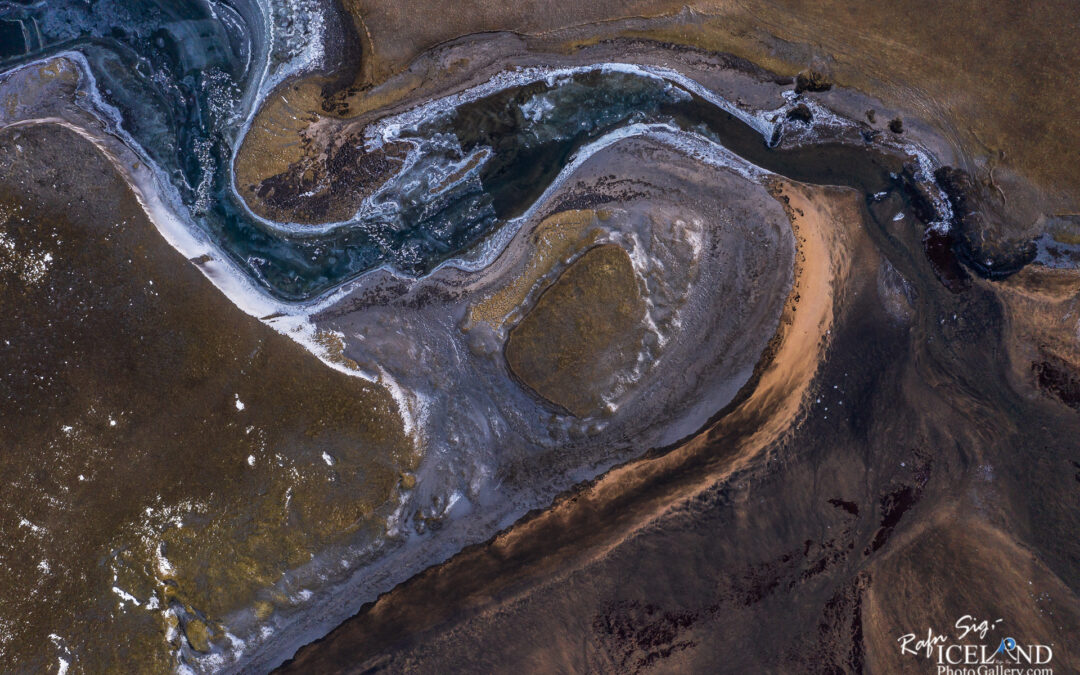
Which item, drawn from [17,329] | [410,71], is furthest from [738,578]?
[17,329]

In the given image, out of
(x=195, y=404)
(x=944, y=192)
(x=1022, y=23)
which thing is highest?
(x=1022, y=23)

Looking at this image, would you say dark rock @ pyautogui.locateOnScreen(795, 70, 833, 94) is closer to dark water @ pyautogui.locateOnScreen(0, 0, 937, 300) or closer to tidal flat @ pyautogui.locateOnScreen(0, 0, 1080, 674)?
tidal flat @ pyautogui.locateOnScreen(0, 0, 1080, 674)

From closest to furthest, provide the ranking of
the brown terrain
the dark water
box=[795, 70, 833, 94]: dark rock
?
1. the brown terrain
2. box=[795, 70, 833, 94]: dark rock
3. the dark water

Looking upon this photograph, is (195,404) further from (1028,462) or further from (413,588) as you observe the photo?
(1028,462)

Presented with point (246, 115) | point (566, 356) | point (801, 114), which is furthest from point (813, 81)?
point (246, 115)

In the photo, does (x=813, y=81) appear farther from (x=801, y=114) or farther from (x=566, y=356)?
(x=566, y=356)

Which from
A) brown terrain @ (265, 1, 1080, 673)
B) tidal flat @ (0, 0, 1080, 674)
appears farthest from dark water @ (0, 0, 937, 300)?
brown terrain @ (265, 1, 1080, 673)

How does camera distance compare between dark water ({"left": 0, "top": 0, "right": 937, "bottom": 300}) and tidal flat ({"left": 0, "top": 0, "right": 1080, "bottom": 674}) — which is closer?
tidal flat ({"left": 0, "top": 0, "right": 1080, "bottom": 674})
